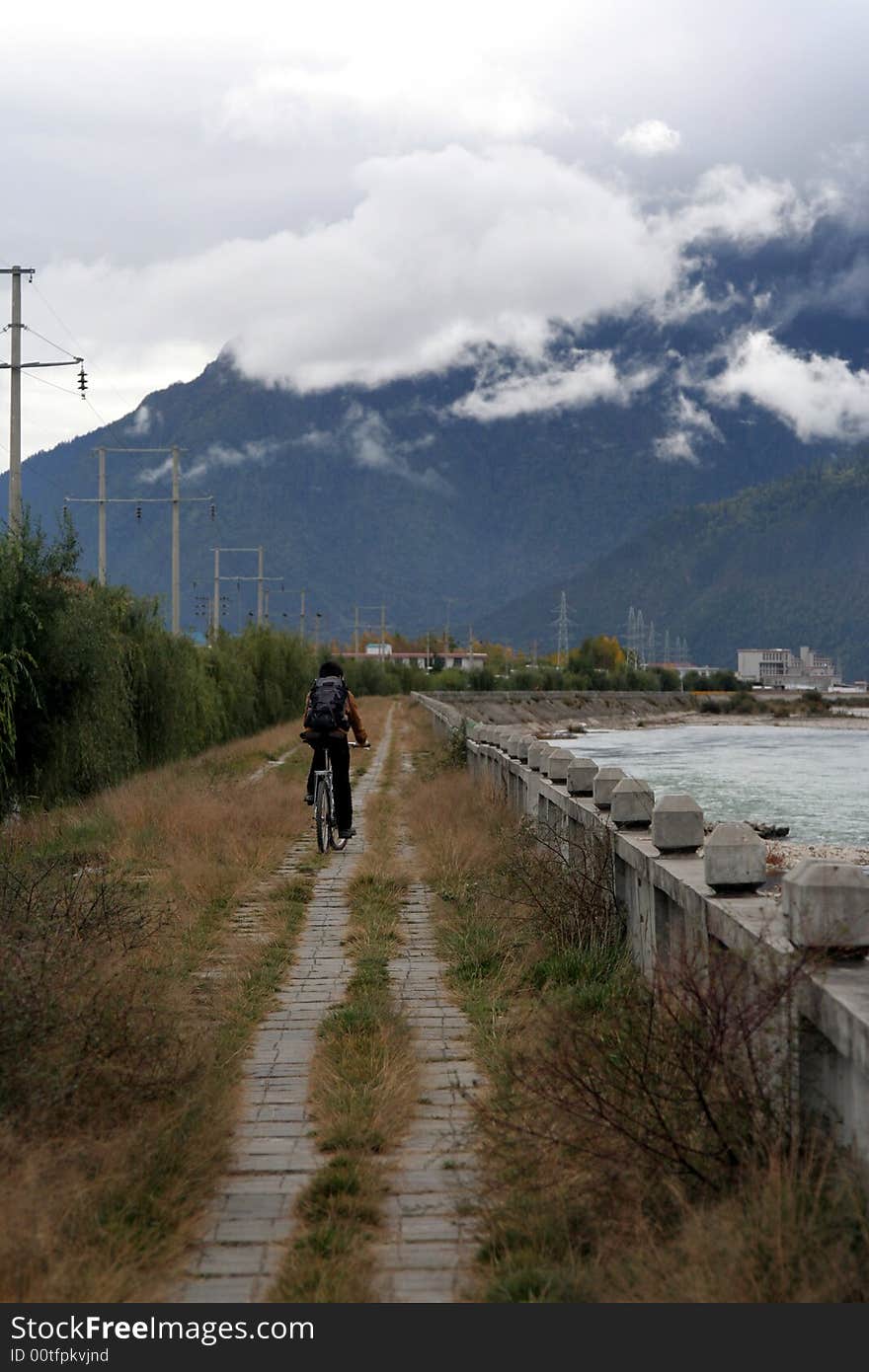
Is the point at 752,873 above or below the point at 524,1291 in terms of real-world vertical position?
above

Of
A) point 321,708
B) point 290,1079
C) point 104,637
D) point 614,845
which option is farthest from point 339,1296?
point 104,637

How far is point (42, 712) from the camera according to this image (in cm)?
2106

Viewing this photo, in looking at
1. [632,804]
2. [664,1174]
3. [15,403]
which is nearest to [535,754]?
[632,804]

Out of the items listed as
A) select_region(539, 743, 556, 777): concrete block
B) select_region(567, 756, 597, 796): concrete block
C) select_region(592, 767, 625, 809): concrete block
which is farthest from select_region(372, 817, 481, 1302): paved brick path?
select_region(539, 743, 556, 777): concrete block

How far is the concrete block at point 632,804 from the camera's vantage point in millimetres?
9781

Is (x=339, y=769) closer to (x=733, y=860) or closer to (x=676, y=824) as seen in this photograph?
(x=676, y=824)

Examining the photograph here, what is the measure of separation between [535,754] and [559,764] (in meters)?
2.77

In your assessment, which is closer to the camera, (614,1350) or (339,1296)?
(614,1350)

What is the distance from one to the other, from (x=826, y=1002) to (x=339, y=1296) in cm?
183

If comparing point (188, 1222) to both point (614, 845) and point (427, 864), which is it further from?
point (427, 864)

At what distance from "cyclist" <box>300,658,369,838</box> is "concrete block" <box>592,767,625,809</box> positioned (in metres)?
5.56

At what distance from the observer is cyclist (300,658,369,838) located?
16.6 meters

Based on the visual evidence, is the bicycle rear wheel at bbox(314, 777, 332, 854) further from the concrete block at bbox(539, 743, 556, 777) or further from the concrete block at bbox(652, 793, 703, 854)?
the concrete block at bbox(652, 793, 703, 854)

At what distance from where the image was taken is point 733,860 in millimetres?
6910
